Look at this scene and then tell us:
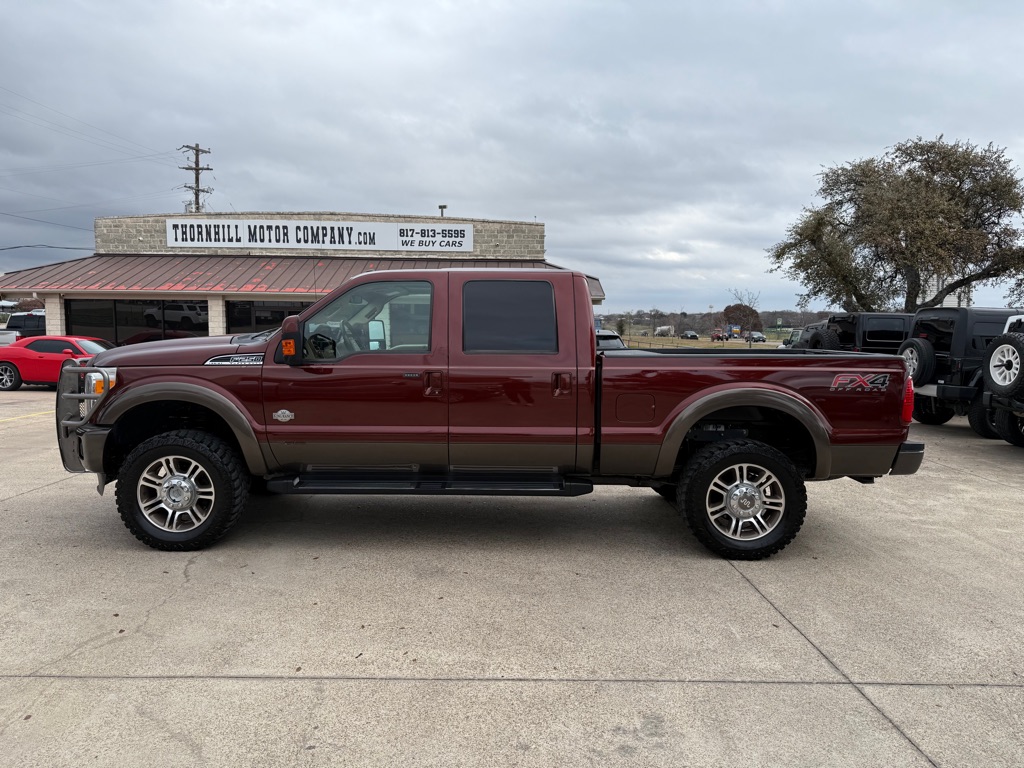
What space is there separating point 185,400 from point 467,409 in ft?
6.33

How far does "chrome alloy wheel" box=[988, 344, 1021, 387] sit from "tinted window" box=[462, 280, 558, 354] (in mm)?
6894

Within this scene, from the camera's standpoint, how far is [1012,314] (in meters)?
10.6

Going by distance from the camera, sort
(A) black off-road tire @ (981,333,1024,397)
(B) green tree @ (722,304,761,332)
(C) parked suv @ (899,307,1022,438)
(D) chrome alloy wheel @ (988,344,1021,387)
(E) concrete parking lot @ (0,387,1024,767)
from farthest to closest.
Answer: (B) green tree @ (722,304,761,332) → (C) parked suv @ (899,307,1022,438) → (D) chrome alloy wheel @ (988,344,1021,387) → (A) black off-road tire @ (981,333,1024,397) → (E) concrete parking lot @ (0,387,1024,767)

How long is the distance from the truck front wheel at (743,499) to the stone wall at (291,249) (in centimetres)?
1950

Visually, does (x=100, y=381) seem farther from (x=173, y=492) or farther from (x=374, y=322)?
(x=374, y=322)

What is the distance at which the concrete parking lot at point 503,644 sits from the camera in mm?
2746

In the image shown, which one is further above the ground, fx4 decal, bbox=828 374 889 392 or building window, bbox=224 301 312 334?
building window, bbox=224 301 312 334

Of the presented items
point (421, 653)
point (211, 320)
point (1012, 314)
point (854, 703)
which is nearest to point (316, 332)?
point (421, 653)

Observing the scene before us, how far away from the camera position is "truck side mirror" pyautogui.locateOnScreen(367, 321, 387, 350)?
4.85 m

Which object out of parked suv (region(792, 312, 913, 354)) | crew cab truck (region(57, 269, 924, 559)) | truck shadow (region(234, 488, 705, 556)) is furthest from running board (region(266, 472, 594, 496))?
parked suv (region(792, 312, 913, 354))

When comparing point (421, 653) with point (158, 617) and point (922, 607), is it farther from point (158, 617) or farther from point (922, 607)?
point (922, 607)

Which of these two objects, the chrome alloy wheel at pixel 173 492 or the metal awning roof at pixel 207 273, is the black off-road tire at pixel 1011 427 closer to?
the chrome alloy wheel at pixel 173 492

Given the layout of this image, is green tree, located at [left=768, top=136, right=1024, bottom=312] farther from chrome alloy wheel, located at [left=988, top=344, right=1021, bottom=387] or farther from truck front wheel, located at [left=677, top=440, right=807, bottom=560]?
truck front wheel, located at [left=677, top=440, right=807, bottom=560]

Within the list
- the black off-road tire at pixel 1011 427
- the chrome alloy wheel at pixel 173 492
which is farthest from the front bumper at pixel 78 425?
the black off-road tire at pixel 1011 427
